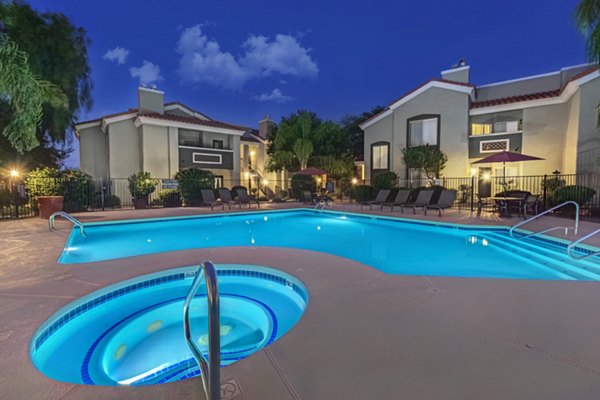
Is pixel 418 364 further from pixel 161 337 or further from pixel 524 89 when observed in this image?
pixel 524 89

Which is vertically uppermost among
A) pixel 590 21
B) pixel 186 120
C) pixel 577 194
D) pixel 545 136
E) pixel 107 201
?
pixel 590 21

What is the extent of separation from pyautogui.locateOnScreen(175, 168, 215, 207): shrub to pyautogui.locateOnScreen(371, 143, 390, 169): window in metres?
10.8

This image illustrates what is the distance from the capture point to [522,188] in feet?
50.4

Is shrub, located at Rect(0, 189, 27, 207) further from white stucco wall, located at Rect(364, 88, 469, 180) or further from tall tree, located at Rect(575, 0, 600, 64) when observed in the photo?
tall tree, located at Rect(575, 0, 600, 64)

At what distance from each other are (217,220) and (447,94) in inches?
568

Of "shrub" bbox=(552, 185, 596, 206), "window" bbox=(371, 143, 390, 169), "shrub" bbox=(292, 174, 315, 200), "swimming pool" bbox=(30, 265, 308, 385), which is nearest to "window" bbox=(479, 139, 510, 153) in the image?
"window" bbox=(371, 143, 390, 169)

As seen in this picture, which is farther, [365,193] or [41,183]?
[365,193]

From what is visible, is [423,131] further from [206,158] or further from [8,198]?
[8,198]

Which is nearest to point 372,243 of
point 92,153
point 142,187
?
point 142,187

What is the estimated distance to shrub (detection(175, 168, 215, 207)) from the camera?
50.5 feet

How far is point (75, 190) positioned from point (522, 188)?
66.7 feet

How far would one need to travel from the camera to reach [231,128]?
67.0 ft

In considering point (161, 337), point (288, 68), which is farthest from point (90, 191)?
point (288, 68)

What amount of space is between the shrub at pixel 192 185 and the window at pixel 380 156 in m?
10.8
